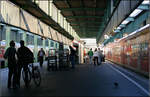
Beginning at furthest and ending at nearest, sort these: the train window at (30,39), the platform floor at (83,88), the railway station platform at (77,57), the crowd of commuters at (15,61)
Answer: the train window at (30,39) → the crowd of commuters at (15,61) → the railway station platform at (77,57) → the platform floor at (83,88)

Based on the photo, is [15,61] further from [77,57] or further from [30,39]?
[77,57]

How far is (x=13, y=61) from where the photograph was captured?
28.6ft

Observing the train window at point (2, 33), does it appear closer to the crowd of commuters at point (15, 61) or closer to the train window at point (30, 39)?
the train window at point (30, 39)

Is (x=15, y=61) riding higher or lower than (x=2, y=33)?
lower

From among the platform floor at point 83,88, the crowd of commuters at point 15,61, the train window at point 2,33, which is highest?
the train window at point 2,33

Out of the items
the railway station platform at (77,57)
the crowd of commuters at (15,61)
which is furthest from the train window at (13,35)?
the crowd of commuters at (15,61)

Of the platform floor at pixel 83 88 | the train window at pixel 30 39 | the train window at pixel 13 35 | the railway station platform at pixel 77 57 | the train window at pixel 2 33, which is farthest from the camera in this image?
the train window at pixel 30 39

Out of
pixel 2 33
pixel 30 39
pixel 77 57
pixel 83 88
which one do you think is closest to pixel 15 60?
pixel 83 88

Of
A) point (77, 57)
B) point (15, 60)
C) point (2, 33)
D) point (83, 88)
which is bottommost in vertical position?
point (83, 88)

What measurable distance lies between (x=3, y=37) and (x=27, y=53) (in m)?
8.54

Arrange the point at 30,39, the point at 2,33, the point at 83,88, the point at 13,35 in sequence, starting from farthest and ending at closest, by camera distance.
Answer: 1. the point at 30,39
2. the point at 13,35
3. the point at 2,33
4. the point at 83,88

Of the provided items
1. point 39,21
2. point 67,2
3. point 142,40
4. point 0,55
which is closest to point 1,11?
point 0,55

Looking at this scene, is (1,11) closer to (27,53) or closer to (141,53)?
(27,53)

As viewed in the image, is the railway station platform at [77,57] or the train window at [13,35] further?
the train window at [13,35]
